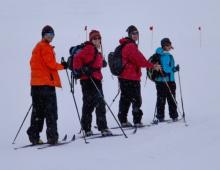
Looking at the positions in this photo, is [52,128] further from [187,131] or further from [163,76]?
[163,76]

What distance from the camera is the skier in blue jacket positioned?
10797 mm

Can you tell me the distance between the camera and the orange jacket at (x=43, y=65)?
27.6 feet

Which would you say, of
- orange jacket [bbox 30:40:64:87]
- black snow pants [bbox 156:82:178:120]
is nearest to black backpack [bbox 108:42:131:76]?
black snow pants [bbox 156:82:178:120]

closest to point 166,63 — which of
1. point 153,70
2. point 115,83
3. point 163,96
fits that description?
point 153,70

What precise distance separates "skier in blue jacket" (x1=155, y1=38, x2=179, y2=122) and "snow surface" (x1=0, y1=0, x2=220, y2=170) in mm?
482

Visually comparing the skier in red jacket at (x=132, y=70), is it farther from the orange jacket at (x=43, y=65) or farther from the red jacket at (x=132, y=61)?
the orange jacket at (x=43, y=65)

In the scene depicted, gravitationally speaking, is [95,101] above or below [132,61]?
below

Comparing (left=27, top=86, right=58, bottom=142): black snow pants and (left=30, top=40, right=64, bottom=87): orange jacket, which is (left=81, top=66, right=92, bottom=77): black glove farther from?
(left=27, top=86, right=58, bottom=142): black snow pants

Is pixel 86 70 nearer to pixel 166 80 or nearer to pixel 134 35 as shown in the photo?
pixel 134 35

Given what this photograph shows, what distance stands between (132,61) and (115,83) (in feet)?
23.6

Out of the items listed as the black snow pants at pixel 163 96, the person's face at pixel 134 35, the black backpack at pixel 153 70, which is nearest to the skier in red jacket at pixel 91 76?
the person's face at pixel 134 35

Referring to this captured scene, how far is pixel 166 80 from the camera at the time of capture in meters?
10.9

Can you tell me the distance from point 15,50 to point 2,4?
1199cm

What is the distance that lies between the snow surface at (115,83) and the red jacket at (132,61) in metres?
1.15
